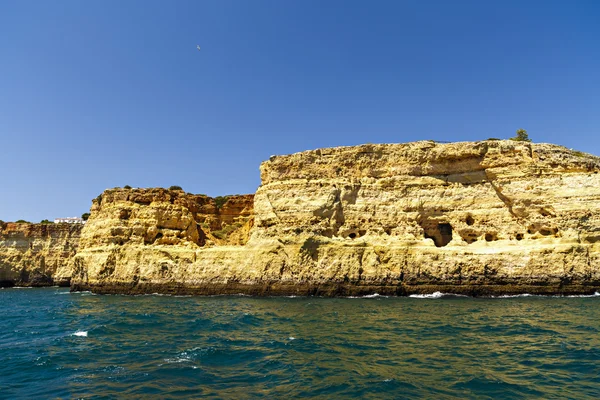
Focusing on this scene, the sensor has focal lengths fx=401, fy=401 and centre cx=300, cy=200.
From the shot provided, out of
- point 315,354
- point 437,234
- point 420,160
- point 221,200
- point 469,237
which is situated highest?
point 420,160

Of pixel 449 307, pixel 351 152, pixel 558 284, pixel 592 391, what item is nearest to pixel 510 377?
pixel 592 391

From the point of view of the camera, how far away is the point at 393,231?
28.2 meters

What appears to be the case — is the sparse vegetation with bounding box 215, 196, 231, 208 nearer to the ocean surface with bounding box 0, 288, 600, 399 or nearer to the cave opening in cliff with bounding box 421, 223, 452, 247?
the cave opening in cliff with bounding box 421, 223, 452, 247

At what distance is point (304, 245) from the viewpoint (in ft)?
91.6

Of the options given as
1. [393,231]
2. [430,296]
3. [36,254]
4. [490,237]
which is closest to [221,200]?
[393,231]

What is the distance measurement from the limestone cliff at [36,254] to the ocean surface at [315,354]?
1453 inches

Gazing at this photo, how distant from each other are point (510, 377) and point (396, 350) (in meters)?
3.14

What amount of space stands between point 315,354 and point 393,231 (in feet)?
59.9

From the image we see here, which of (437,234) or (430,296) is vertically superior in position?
(437,234)

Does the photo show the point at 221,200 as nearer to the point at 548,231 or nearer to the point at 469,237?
the point at 469,237

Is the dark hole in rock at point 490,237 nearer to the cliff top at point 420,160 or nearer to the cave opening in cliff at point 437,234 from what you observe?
the cave opening in cliff at point 437,234

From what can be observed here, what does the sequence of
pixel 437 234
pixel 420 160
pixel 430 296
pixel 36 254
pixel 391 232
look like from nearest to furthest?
pixel 430 296 < pixel 391 232 < pixel 437 234 < pixel 420 160 < pixel 36 254

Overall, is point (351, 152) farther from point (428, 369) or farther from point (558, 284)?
point (428, 369)

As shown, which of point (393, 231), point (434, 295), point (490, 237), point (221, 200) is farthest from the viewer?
point (221, 200)
